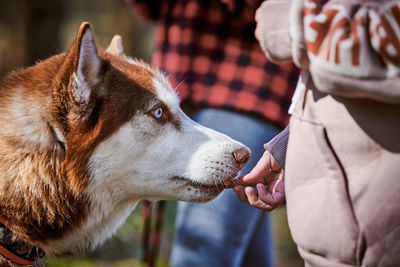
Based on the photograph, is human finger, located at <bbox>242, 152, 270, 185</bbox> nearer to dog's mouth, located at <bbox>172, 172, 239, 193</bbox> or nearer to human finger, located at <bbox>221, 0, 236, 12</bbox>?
dog's mouth, located at <bbox>172, 172, 239, 193</bbox>

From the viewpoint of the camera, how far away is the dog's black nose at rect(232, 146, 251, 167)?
84.2 inches

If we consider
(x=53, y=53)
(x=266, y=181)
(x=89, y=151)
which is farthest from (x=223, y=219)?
(x=53, y=53)

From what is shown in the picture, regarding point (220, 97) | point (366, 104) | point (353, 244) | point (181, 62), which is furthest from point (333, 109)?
point (181, 62)

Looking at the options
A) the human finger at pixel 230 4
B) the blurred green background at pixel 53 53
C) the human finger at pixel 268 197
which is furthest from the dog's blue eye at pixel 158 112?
the blurred green background at pixel 53 53

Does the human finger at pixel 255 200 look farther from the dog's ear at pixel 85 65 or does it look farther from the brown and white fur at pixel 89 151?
the dog's ear at pixel 85 65

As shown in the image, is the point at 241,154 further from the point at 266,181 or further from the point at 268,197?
the point at 268,197

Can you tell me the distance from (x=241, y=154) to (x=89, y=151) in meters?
0.62

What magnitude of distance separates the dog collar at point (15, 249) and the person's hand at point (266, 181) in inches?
34.0

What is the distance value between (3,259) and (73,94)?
0.67 metres

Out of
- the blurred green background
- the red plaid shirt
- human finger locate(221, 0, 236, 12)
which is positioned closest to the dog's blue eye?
the red plaid shirt

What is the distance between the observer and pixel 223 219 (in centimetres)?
234

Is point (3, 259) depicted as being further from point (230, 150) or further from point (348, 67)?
point (348, 67)

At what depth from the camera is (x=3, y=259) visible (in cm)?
192

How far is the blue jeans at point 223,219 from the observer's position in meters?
2.34
